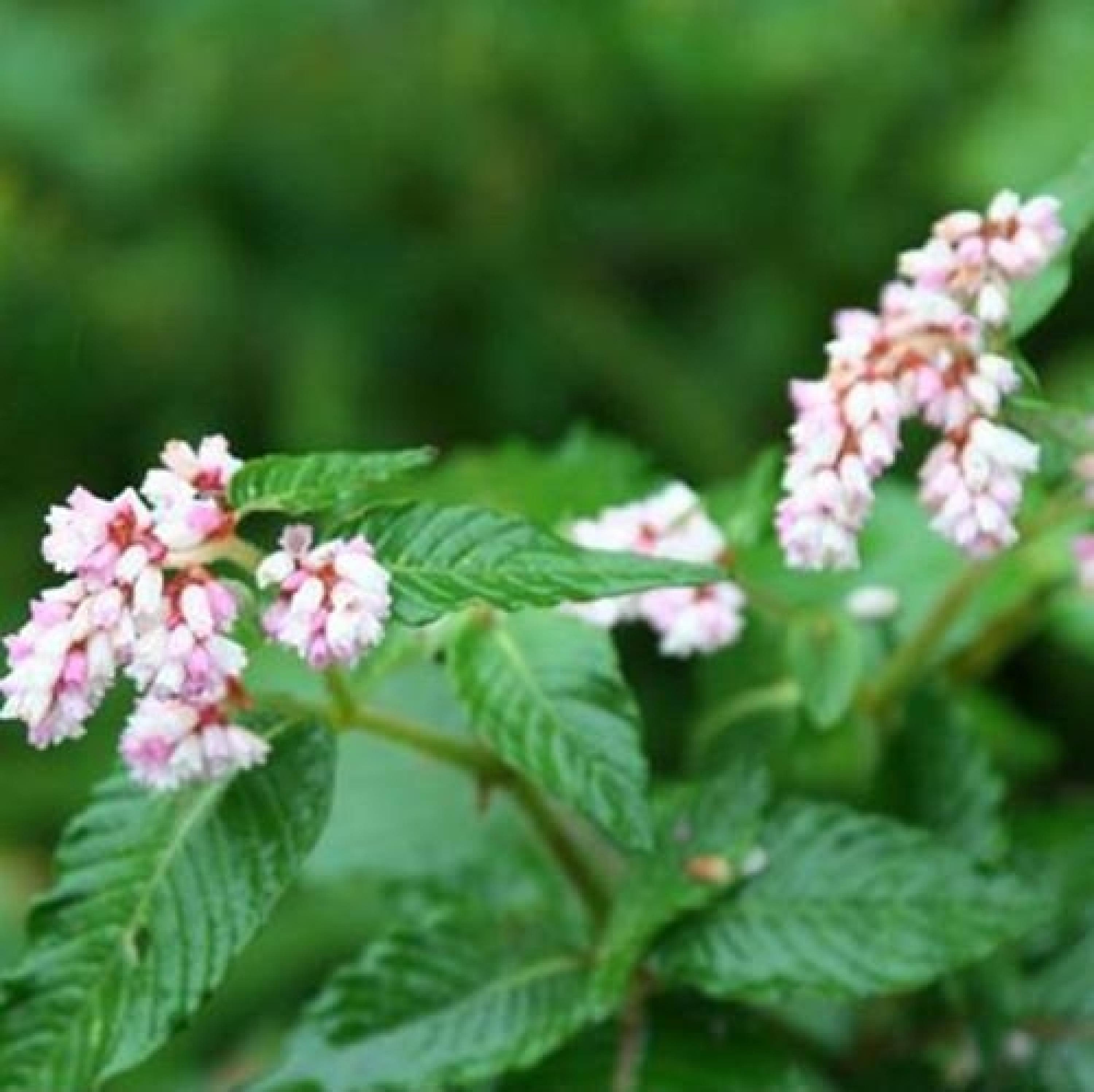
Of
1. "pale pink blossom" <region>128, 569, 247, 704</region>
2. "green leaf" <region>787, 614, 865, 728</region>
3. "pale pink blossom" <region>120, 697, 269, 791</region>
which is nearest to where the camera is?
"pale pink blossom" <region>128, 569, 247, 704</region>

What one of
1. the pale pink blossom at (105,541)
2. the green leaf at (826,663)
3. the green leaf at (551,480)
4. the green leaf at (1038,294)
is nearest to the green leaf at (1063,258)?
the green leaf at (1038,294)

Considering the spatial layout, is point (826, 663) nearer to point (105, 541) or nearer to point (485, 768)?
point (485, 768)

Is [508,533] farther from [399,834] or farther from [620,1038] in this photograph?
[399,834]

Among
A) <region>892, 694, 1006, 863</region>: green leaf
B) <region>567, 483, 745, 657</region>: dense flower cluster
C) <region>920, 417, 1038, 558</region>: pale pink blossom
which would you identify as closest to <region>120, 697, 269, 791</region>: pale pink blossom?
<region>567, 483, 745, 657</region>: dense flower cluster

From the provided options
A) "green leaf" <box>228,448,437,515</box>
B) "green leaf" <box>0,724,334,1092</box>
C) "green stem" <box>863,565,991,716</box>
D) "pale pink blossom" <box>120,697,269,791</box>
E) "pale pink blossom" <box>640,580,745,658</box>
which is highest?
"green stem" <box>863,565,991,716</box>

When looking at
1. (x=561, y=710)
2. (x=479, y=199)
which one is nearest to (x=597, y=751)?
(x=561, y=710)

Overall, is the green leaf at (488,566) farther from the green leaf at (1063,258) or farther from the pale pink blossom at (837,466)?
the green leaf at (1063,258)

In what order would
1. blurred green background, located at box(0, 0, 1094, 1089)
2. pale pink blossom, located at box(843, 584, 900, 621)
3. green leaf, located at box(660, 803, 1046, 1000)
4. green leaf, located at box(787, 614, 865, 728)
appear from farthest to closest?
blurred green background, located at box(0, 0, 1094, 1089), pale pink blossom, located at box(843, 584, 900, 621), green leaf, located at box(787, 614, 865, 728), green leaf, located at box(660, 803, 1046, 1000)

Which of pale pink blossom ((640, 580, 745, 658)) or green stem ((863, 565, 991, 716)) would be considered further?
green stem ((863, 565, 991, 716))

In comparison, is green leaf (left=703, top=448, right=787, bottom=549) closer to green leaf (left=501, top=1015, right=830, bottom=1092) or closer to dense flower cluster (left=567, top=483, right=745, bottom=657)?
dense flower cluster (left=567, top=483, right=745, bottom=657)
